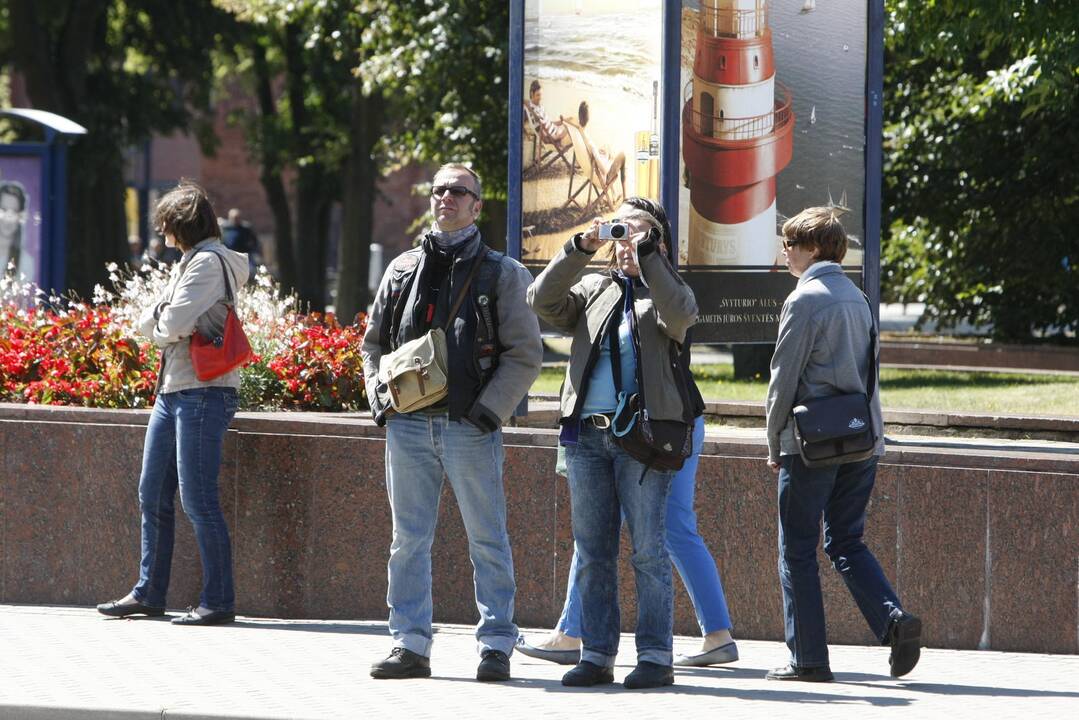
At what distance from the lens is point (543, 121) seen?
8406 mm

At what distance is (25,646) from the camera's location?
6805mm

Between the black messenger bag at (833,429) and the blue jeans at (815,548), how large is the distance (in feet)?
0.31

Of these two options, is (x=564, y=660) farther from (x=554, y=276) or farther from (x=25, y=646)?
(x=25, y=646)

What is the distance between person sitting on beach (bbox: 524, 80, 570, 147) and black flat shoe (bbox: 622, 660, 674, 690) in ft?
10.6

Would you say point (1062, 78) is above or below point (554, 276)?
above

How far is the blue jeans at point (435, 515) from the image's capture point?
6133 mm

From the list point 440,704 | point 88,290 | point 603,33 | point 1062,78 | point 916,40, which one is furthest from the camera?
point 88,290

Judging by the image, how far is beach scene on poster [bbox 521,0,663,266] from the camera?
8352 mm

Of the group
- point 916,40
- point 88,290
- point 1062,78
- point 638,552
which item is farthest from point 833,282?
point 88,290

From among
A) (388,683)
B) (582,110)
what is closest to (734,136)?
(582,110)


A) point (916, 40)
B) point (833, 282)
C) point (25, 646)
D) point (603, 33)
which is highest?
point (916, 40)

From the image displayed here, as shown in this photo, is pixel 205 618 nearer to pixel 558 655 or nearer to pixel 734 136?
pixel 558 655

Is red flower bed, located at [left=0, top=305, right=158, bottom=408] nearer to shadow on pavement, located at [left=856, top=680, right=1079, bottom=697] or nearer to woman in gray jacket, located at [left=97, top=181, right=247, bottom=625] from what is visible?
woman in gray jacket, located at [left=97, top=181, right=247, bottom=625]

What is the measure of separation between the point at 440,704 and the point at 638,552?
0.87 meters
